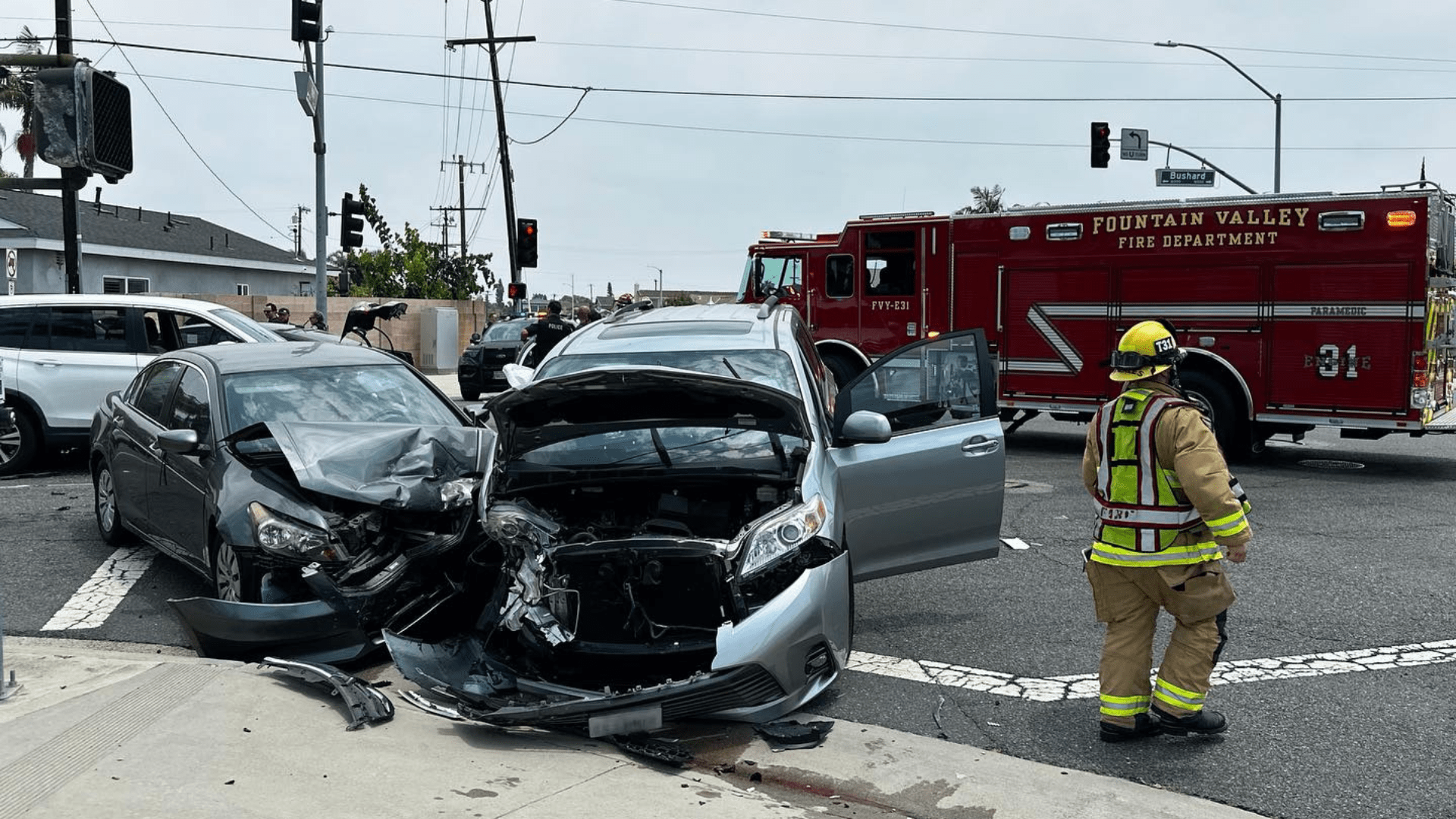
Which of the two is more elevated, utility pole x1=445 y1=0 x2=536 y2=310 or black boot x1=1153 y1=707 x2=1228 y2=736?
utility pole x1=445 y1=0 x2=536 y2=310

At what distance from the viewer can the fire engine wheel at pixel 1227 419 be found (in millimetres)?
12953

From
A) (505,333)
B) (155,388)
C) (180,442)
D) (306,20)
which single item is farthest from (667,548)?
(505,333)

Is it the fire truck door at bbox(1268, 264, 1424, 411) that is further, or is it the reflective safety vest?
the fire truck door at bbox(1268, 264, 1424, 411)

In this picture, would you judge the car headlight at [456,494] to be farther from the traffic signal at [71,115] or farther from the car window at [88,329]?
the car window at [88,329]

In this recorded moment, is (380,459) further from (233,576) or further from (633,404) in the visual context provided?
(633,404)

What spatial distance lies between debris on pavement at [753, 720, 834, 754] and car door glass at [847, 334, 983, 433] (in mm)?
1938

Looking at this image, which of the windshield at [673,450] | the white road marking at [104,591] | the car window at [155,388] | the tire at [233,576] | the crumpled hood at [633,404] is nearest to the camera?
the crumpled hood at [633,404]

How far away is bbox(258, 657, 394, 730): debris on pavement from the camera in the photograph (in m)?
4.94

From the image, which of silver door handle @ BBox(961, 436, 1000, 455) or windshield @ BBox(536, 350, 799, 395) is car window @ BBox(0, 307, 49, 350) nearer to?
windshield @ BBox(536, 350, 799, 395)

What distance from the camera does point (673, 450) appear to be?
18.0ft

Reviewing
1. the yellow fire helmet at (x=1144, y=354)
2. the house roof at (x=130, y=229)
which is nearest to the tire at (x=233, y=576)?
the yellow fire helmet at (x=1144, y=354)

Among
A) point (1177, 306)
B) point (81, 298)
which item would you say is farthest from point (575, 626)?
point (1177, 306)

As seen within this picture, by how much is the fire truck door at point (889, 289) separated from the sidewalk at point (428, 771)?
35.7ft

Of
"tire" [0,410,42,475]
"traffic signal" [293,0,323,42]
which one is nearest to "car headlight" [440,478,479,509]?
"tire" [0,410,42,475]
